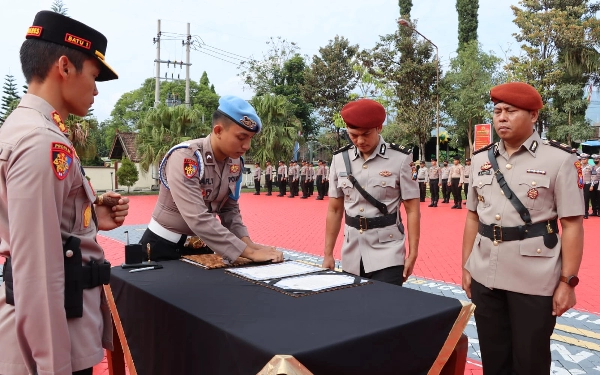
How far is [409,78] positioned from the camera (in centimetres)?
2595

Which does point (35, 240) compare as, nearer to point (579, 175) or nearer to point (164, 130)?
point (579, 175)

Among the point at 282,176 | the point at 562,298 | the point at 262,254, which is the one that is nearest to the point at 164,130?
the point at 282,176

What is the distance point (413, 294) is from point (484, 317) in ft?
2.87

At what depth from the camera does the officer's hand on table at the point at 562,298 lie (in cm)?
229

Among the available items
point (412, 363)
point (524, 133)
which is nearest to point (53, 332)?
point (412, 363)

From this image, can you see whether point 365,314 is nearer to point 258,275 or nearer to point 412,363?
point 412,363

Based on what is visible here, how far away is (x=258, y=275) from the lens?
2.13m

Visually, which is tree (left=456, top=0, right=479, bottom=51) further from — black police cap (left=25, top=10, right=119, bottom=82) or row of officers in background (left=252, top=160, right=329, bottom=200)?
black police cap (left=25, top=10, right=119, bottom=82)

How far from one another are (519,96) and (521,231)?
0.68 m

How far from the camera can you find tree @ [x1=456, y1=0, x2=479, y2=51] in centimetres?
3189

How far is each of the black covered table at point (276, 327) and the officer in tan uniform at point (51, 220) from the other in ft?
0.93

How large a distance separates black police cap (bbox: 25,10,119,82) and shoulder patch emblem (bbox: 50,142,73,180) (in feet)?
1.11

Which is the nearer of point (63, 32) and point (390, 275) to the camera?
point (63, 32)

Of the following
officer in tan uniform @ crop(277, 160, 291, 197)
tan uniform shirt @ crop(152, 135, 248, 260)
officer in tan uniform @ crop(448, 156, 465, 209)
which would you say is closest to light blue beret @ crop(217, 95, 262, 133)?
tan uniform shirt @ crop(152, 135, 248, 260)
